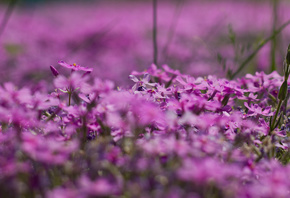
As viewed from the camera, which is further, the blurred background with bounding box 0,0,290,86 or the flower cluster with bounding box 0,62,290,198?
the blurred background with bounding box 0,0,290,86

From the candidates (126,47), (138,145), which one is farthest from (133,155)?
(126,47)

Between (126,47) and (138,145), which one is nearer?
(138,145)

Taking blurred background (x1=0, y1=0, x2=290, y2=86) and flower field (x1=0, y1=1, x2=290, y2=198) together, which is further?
blurred background (x1=0, y1=0, x2=290, y2=86)

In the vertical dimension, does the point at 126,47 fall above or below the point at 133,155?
below

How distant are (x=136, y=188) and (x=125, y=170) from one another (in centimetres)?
25

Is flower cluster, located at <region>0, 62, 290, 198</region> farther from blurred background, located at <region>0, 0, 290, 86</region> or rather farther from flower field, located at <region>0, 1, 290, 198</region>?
blurred background, located at <region>0, 0, 290, 86</region>

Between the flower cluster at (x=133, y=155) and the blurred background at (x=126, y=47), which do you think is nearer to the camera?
the flower cluster at (x=133, y=155)

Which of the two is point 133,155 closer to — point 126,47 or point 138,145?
point 138,145

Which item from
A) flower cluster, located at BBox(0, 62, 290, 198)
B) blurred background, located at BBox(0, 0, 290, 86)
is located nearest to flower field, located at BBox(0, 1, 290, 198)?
flower cluster, located at BBox(0, 62, 290, 198)

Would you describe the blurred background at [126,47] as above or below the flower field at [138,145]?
below

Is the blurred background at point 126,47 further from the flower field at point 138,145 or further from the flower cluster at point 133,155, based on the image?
the flower cluster at point 133,155

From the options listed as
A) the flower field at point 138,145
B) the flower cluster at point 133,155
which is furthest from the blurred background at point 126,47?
the flower cluster at point 133,155

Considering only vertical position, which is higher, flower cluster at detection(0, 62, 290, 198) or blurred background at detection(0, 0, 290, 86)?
flower cluster at detection(0, 62, 290, 198)

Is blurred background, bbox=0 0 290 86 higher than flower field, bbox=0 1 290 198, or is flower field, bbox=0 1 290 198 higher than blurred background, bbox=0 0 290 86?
flower field, bbox=0 1 290 198
